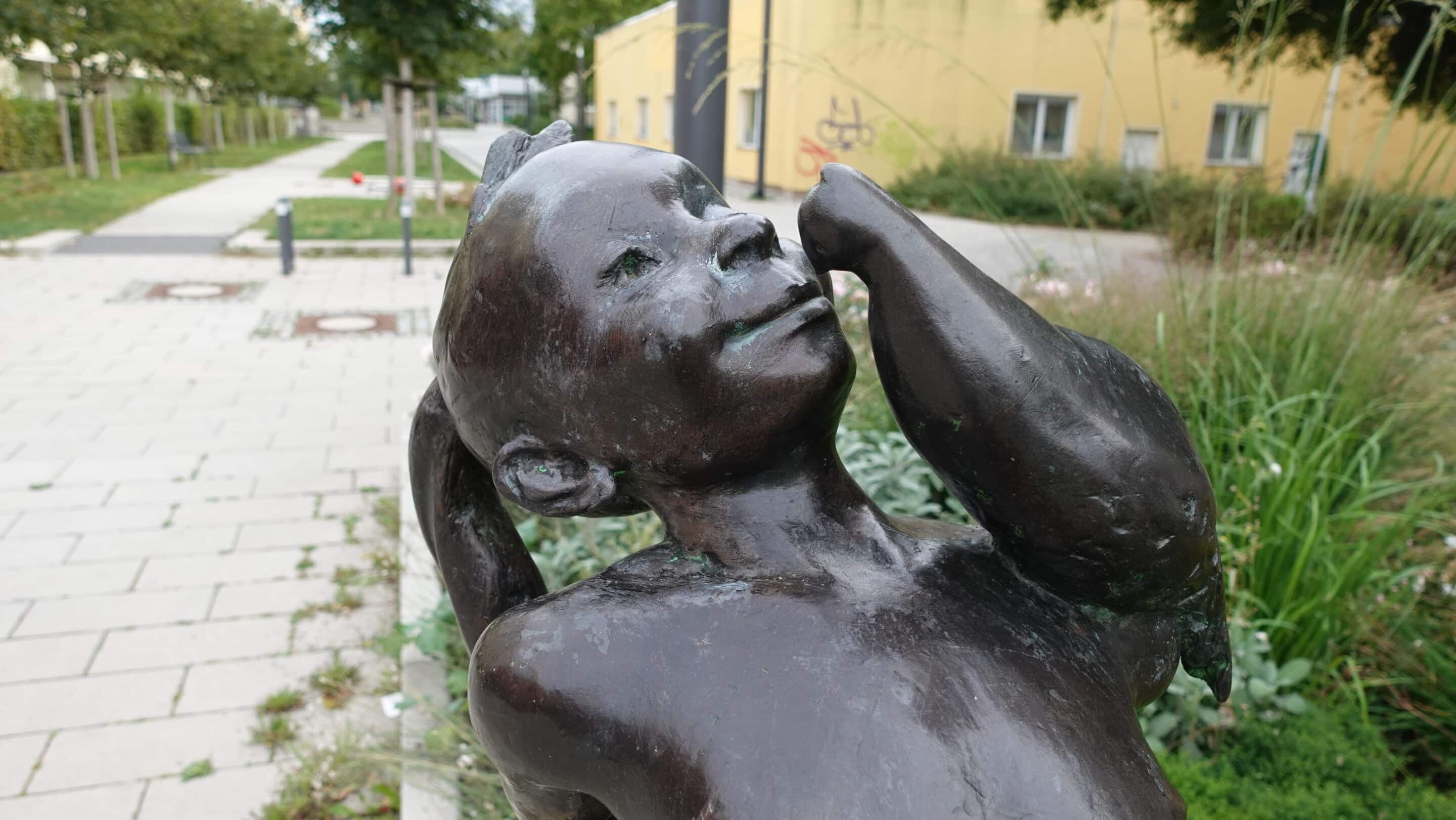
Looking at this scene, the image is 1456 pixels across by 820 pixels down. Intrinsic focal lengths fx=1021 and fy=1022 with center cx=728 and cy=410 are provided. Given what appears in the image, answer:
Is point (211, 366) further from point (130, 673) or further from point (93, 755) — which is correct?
point (93, 755)

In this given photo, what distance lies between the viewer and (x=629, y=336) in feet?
3.45

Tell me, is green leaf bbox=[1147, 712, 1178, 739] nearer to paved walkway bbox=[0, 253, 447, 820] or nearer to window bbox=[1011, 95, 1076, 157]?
paved walkway bbox=[0, 253, 447, 820]

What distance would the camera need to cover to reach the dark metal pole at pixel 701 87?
366 cm

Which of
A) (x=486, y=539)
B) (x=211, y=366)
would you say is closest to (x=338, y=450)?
(x=211, y=366)

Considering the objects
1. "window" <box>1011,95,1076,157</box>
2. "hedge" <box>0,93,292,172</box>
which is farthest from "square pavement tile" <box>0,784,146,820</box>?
"hedge" <box>0,93,292,172</box>

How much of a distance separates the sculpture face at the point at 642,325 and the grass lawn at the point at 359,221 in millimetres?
11495

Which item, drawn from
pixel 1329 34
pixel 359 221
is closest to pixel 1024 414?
pixel 1329 34

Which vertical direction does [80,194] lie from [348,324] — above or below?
above

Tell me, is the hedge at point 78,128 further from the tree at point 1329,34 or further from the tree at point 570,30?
the tree at point 1329,34

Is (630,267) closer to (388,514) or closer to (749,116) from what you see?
(388,514)

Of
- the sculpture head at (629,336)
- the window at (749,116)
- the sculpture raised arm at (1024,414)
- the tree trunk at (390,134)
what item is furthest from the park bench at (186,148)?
the sculpture raised arm at (1024,414)

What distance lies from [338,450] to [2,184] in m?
17.0

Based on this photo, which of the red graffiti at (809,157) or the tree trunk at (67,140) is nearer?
the red graffiti at (809,157)

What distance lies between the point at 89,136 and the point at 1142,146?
21.0m
